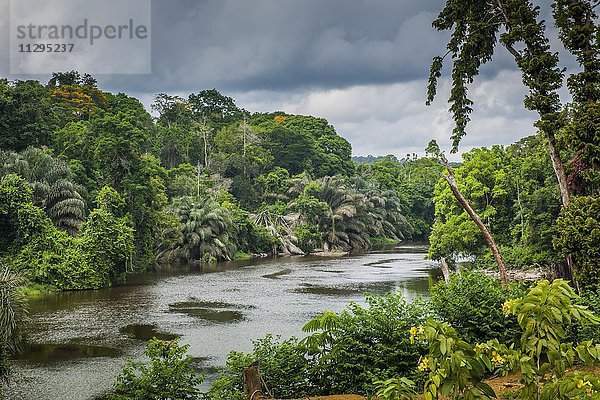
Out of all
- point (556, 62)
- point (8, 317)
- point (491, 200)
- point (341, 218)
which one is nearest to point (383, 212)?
point (341, 218)

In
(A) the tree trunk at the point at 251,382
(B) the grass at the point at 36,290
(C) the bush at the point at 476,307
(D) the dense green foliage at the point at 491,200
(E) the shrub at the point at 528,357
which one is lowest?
(B) the grass at the point at 36,290

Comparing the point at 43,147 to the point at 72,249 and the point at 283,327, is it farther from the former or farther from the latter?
the point at 283,327

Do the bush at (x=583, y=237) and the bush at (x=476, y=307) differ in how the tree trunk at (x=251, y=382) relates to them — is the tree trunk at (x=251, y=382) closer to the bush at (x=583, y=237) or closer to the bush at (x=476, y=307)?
the bush at (x=476, y=307)

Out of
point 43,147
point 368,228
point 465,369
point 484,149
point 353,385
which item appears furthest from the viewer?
point 368,228

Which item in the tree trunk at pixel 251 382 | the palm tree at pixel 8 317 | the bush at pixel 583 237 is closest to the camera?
the tree trunk at pixel 251 382

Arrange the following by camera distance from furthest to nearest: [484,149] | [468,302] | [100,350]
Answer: [484,149] → [100,350] → [468,302]

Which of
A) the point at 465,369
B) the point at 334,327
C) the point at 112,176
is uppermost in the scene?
the point at 112,176

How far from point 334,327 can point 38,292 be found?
60.0 ft

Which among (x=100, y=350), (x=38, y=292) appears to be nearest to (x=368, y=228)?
(x=38, y=292)

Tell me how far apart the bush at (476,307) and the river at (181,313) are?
5.06 meters

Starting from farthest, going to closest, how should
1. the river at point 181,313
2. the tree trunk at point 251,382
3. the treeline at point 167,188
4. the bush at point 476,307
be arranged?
1. the treeline at point 167,188
2. the river at point 181,313
3. the bush at point 476,307
4. the tree trunk at point 251,382

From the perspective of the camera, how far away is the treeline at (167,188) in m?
24.5

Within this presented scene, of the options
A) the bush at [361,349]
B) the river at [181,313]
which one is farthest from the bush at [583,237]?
the bush at [361,349]

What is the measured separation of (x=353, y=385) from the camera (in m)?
7.77
